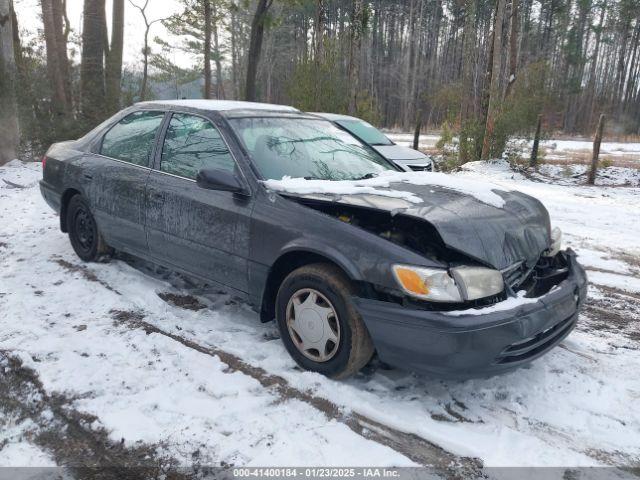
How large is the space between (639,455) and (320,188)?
2256mm

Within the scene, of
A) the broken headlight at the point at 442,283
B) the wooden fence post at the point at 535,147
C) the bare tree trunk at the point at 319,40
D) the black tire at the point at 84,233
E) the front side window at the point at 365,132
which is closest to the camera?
the broken headlight at the point at 442,283

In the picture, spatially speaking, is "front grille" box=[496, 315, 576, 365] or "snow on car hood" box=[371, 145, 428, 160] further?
"snow on car hood" box=[371, 145, 428, 160]

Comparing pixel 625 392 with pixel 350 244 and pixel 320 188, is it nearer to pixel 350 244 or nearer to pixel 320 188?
pixel 350 244

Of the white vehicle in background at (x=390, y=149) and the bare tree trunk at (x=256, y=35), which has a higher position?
the bare tree trunk at (x=256, y=35)

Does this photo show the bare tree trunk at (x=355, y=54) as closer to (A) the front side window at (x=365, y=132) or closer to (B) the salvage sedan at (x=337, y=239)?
(A) the front side window at (x=365, y=132)

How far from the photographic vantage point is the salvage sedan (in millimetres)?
2629

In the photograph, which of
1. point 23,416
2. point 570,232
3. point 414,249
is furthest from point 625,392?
point 570,232

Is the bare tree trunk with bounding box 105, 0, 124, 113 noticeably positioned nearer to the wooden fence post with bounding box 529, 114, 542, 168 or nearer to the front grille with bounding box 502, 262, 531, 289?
the wooden fence post with bounding box 529, 114, 542, 168

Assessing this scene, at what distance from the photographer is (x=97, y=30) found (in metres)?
11.9

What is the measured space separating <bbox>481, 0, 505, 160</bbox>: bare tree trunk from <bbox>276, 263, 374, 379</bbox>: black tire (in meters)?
11.2

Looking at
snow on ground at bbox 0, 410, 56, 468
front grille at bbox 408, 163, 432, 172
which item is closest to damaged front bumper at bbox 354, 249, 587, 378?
snow on ground at bbox 0, 410, 56, 468

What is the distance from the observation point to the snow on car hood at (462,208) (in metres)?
2.79

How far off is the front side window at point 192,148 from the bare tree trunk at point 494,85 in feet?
34.8

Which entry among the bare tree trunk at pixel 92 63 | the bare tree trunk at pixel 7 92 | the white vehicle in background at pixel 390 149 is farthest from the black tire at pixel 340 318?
the bare tree trunk at pixel 92 63
